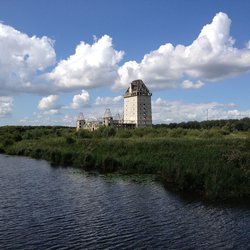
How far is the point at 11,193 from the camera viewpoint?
122 feet

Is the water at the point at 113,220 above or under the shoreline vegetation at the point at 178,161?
under

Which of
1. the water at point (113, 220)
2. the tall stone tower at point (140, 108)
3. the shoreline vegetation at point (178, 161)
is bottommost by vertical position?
the water at point (113, 220)

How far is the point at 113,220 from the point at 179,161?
22335 millimetres

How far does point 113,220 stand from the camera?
88.7 ft

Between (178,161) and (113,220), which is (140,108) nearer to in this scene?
(178,161)

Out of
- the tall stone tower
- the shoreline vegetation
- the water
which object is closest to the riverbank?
the shoreline vegetation

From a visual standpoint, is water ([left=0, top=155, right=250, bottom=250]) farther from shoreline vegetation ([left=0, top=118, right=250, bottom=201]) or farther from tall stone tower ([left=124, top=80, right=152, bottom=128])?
tall stone tower ([left=124, top=80, right=152, bottom=128])

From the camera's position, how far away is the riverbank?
119 feet

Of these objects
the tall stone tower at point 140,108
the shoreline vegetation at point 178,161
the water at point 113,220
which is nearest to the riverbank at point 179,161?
the shoreline vegetation at point 178,161

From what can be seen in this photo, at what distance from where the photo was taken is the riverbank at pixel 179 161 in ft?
119

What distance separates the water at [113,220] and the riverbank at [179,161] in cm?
337

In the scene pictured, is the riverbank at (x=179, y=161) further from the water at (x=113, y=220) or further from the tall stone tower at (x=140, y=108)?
the tall stone tower at (x=140, y=108)

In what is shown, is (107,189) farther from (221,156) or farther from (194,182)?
(221,156)

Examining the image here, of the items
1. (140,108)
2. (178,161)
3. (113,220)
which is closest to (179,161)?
(178,161)
